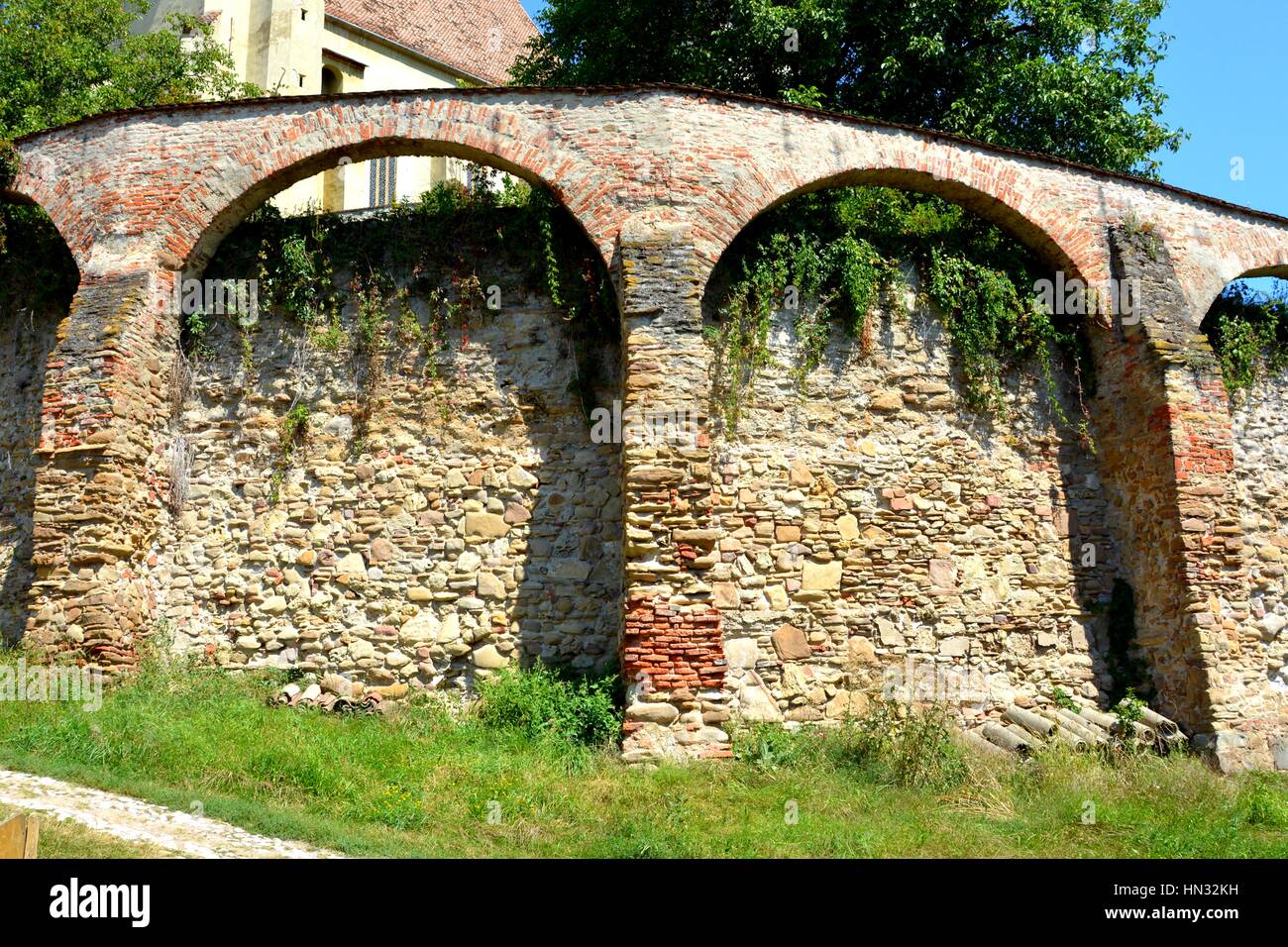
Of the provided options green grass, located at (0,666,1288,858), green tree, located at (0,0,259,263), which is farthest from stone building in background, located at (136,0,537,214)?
green grass, located at (0,666,1288,858)

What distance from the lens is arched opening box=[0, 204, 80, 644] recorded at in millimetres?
10930

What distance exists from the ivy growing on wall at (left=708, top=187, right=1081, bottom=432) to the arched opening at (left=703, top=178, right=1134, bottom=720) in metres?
0.02

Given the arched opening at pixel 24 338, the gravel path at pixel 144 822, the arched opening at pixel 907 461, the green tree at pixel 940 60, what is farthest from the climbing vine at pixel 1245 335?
the arched opening at pixel 24 338

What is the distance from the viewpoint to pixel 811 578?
10234mm

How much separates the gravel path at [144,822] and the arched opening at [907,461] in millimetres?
4782

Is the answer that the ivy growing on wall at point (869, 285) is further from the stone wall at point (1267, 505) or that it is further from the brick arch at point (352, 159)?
the stone wall at point (1267, 505)

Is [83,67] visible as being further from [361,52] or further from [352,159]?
[361,52]

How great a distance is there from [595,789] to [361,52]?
19171 mm

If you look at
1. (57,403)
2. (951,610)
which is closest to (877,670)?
(951,610)

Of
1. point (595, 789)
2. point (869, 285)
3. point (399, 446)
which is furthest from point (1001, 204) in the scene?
point (595, 789)
